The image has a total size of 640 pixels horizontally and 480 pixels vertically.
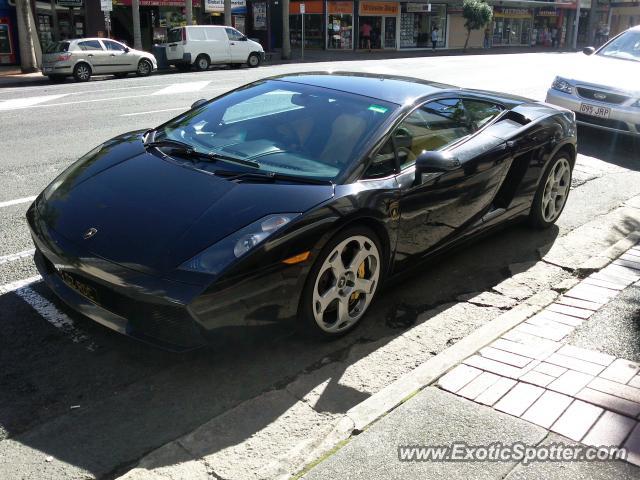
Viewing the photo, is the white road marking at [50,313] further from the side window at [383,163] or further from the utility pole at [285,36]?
the utility pole at [285,36]

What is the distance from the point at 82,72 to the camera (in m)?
19.2

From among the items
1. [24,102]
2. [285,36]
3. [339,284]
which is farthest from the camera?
[285,36]

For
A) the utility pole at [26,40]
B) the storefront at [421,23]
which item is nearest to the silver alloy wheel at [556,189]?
the utility pole at [26,40]

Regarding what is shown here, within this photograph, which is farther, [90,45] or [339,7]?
[339,7]

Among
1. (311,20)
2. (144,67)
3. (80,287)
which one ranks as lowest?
(80,287)

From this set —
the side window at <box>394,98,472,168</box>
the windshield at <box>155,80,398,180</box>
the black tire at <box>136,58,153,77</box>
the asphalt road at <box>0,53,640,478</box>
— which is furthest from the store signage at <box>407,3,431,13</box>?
the windshield at <box>155,80,398,180</box>

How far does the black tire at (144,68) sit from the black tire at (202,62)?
2.40 meters

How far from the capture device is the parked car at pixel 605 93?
8.48 meters

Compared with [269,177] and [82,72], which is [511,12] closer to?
[82,72]

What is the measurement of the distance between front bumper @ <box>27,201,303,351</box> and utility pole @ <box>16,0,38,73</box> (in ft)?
67.8

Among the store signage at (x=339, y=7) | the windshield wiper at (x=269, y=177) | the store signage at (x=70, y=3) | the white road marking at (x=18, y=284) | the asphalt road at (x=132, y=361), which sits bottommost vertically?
the asphalt road at (x=132, y=361)

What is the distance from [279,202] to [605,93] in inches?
283

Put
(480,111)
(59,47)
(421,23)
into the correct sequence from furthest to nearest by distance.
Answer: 1. (421,23)
2. (59,47)
3. (480,111)

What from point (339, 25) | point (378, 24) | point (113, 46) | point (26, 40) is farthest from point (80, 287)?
point (378, 24)
